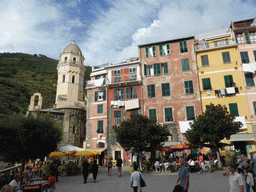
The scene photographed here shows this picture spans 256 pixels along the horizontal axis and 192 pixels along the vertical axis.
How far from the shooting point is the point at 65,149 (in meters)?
20.7

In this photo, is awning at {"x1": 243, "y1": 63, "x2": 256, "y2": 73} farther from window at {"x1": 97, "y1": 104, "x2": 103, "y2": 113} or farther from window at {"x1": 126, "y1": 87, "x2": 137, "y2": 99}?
window at {"x1": 97, "y1": 104, "x2": 103, "y2": 113}

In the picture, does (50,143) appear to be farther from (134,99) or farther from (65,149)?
(134,99)

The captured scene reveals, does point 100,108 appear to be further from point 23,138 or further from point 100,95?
point 23,138

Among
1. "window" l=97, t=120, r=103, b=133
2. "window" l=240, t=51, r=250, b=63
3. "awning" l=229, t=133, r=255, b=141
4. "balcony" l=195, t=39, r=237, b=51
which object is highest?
"balcony" l=195, t=39, r=237, b=51

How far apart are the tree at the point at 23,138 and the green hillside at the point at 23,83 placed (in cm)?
3381

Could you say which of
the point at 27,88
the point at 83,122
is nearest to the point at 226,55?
the point at 83,122

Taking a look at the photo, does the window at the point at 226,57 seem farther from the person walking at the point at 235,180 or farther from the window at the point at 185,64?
the person walking at the point at 235,180

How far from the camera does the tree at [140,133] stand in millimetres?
16812

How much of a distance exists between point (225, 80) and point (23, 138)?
21768 millimetres

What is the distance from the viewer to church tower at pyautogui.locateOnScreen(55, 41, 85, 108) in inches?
1625

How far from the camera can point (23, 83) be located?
257ft

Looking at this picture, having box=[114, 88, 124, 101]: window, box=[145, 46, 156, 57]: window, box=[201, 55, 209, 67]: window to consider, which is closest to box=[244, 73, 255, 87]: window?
box=[201, 55, 209, 67]: window

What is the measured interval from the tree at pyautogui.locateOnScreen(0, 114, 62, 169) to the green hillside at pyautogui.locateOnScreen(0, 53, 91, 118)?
3381cm

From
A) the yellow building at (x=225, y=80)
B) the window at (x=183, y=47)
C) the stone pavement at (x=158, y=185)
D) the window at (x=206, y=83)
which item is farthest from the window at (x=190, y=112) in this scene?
the stone pavement at (x=158, y=185)
